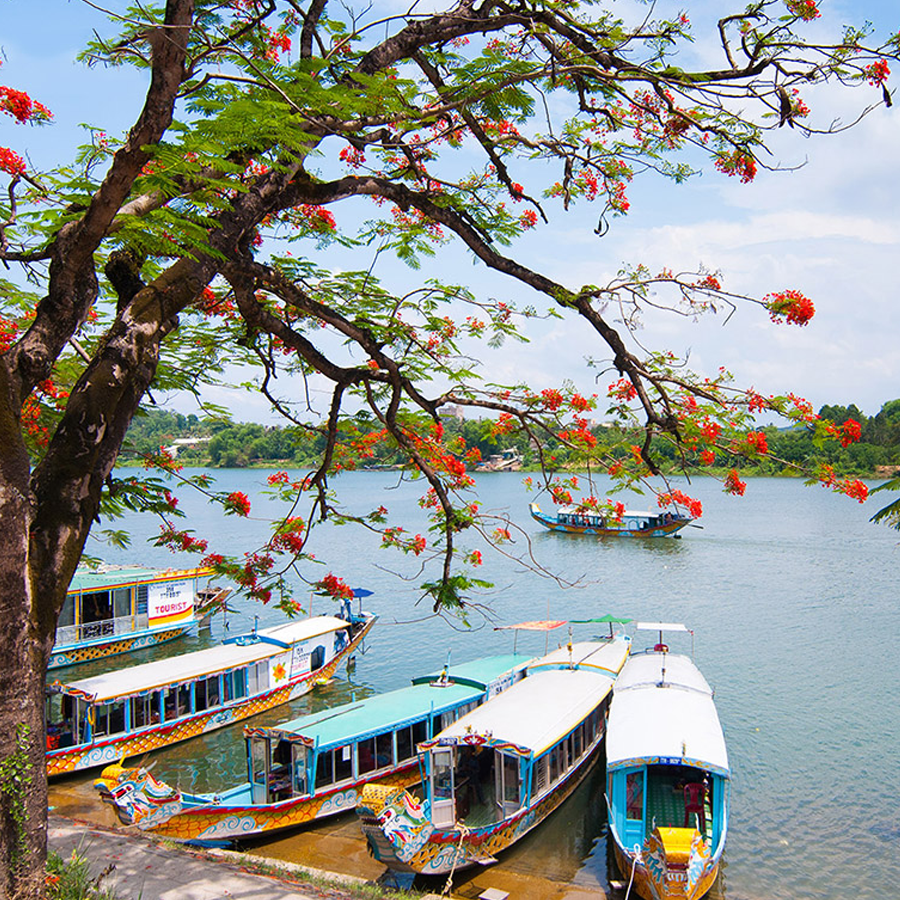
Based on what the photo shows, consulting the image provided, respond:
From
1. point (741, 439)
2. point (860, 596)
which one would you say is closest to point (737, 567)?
point (860, 596)

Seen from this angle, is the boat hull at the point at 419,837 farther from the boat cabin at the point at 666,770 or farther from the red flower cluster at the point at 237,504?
the red flower cluster at the point at 237,504

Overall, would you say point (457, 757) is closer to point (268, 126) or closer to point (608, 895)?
point (608, 895)

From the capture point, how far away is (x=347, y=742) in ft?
38.5

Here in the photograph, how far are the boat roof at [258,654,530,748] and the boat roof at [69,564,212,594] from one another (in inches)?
386

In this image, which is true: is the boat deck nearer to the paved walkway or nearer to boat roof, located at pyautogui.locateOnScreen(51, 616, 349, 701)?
the paved walkway

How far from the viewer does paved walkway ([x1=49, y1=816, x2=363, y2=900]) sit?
6.87m

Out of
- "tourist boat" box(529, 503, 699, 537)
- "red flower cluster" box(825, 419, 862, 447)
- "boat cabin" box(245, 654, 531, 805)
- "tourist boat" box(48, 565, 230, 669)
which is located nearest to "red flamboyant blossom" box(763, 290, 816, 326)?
"red flower cluster" box(825, 419, 862, 447)

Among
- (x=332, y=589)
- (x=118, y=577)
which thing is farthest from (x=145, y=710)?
(x=118, y=577)

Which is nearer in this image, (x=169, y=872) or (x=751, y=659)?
(x=169, y=872)

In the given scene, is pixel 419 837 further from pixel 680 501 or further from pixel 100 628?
pixel 100 628

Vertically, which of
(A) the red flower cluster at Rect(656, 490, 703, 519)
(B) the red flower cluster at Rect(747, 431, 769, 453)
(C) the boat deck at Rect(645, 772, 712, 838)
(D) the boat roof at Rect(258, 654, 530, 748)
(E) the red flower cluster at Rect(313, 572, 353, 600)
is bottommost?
(C) the boat deck at Rect(645, 772, 712, 838)

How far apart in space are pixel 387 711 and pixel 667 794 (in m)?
4.57

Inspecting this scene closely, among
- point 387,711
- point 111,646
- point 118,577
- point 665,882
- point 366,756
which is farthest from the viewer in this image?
point 118,577

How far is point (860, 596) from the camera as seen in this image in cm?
2758
